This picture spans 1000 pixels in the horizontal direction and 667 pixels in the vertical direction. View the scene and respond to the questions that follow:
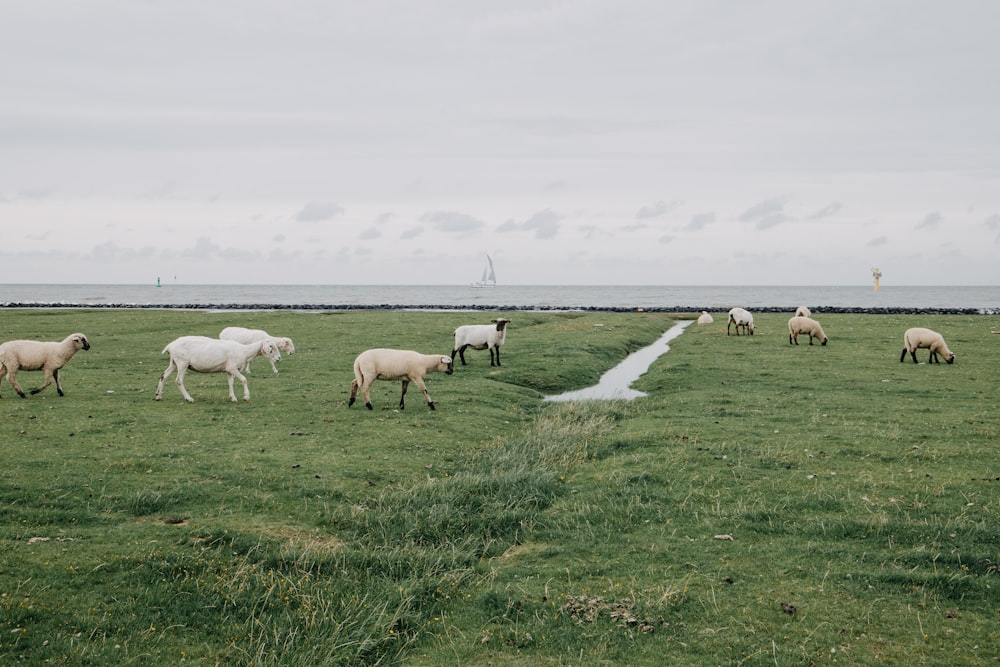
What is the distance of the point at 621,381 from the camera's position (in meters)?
30.9

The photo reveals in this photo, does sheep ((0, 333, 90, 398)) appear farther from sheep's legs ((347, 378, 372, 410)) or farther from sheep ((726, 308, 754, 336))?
sheep ((726, 308, 754, 336))

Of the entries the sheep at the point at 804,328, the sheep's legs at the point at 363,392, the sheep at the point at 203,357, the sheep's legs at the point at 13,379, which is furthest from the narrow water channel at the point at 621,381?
the sheep's legs at the point at 13,379

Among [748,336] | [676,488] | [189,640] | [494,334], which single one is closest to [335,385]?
[494,334]

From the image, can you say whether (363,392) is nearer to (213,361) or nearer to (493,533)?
(213,361)

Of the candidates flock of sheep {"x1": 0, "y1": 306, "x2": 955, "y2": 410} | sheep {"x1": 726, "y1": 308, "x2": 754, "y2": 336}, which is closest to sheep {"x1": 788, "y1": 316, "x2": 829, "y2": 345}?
sheep {"x1": 726, "y1": 308, "x2": 754, "y2": 336}

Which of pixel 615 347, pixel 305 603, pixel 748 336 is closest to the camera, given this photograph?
A: pixel 305 603

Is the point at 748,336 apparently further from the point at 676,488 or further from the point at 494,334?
the point at 676,488

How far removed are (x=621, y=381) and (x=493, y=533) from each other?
65.6ft

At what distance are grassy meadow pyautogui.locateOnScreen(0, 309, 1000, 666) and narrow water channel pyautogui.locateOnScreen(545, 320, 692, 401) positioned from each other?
15.1 feet

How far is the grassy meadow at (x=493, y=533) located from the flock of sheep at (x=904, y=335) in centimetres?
1019

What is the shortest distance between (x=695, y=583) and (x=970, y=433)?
11867mm

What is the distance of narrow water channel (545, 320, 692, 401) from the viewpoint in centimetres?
2661

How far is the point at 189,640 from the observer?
8.12 meters

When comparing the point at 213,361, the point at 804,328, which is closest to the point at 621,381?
the point at 804,328
